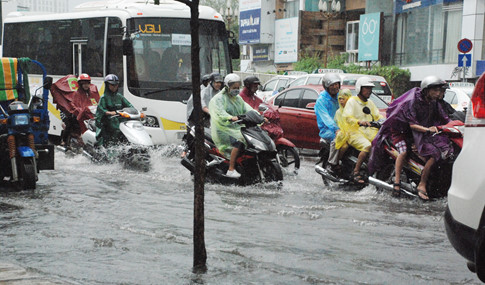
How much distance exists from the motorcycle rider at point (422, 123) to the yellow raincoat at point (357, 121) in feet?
2.17

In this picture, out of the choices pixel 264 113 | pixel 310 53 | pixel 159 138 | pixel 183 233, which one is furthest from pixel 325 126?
pixel 310 53

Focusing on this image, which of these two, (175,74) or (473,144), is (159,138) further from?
(473,144)

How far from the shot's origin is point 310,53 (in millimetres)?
52969

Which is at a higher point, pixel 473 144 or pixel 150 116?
pixel 473 144

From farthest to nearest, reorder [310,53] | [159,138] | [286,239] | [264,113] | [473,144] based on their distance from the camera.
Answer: [310,53]
[159,138]
[264,113]
[286,239]
[473,144]

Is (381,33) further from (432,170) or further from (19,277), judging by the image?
(19,277)

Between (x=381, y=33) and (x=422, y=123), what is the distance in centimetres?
3260

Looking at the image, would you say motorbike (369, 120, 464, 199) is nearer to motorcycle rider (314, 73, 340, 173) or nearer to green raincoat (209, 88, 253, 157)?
motorcycle rider (314, 73, 340, 173)

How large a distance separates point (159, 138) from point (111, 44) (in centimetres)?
240

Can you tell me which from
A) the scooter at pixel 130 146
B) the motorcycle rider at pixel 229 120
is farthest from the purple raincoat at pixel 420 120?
the scooter at pixel 130 146

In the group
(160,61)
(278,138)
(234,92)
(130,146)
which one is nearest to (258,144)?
(234,92)

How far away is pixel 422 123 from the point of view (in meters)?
9.52

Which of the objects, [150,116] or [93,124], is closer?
[93,124]

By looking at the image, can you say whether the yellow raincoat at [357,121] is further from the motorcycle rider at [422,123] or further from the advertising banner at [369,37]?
the advertising banner at [369,37]
